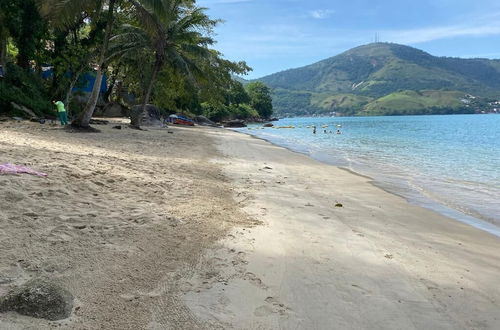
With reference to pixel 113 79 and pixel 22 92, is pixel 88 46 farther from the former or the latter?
pixel 113 79

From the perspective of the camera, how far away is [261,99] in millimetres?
118125

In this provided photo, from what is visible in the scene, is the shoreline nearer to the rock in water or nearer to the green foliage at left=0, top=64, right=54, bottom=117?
the rock in water

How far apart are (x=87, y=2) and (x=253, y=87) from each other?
11254 cm

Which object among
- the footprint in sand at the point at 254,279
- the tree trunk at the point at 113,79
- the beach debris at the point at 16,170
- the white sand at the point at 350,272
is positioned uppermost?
the tree trunk at the point at 113,79

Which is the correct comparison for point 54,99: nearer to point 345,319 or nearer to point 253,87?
point 345,319

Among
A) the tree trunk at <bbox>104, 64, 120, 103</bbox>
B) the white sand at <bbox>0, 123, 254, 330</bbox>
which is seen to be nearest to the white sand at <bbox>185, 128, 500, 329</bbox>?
the white sand at <bbox>0, 123, 254, 330</bbox>

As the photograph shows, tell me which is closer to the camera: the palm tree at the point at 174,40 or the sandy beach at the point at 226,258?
the sandy beach at the point at 226,258

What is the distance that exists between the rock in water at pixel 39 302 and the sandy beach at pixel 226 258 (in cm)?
7

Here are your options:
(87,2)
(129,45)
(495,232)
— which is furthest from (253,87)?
→ (495,232)

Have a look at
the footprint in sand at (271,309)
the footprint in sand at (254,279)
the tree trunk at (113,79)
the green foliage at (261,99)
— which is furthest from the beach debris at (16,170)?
the green foliage at (261,99)

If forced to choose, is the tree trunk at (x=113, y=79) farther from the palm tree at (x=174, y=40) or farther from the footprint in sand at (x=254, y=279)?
the footprint in sand at (x=254, y=279)

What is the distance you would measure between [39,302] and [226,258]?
1.97 m

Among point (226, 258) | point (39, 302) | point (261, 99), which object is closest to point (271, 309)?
point (226, 258)

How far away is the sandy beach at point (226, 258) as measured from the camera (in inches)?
120
